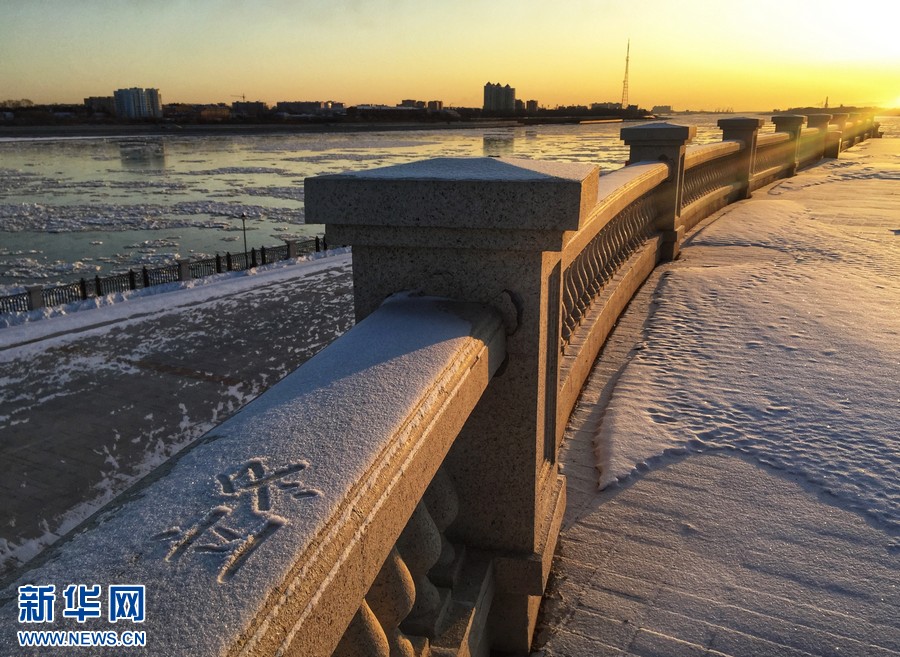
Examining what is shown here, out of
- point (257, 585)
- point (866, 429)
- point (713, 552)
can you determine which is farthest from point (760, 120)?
point (257, 585)

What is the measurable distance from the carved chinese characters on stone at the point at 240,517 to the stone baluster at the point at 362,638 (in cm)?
A: 43

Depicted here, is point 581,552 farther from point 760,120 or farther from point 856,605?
point 760,120

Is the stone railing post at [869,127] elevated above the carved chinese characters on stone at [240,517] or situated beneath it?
elevated above

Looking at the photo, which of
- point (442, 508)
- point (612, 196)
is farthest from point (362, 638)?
point (612, 196)

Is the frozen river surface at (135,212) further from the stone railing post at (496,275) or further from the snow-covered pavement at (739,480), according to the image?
the stone railing post at (496,275)

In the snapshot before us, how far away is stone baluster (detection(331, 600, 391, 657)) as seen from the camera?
1.56 meters

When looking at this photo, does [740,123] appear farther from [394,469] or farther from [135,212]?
[135,212]

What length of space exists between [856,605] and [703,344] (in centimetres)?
328

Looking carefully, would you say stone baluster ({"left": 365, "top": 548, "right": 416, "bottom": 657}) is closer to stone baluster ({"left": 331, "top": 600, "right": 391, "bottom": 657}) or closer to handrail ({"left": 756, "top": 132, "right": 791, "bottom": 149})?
stone baluster ({"left": 331, "top": 600, "right": 391, "bottom": 657})

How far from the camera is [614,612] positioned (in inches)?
114

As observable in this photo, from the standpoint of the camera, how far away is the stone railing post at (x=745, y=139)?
14117 millimetres

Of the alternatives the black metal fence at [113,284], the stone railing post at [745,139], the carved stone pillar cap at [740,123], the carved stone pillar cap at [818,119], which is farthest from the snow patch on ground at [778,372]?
the carved stone pillar cap at [818,119]

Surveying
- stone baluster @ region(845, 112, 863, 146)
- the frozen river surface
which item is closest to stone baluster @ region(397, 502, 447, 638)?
the frozen river surface

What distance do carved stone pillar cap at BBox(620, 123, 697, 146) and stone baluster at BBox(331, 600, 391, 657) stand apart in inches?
314
